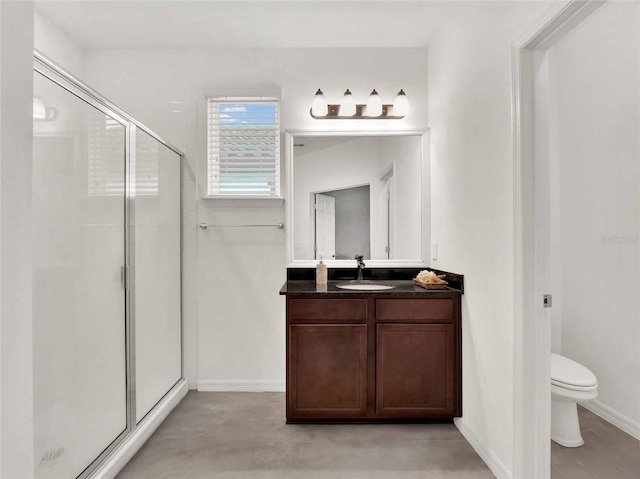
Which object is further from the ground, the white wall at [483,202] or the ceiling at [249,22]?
the ceiling at [249,22]

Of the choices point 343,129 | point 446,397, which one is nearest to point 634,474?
point 446,397

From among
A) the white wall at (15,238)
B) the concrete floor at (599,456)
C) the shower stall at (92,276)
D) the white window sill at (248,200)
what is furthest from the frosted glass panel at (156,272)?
the concrete floor at (599,456)

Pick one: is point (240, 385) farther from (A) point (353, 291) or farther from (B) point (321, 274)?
(A) point (353, 291)

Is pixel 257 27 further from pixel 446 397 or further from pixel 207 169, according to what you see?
pixel 446 397

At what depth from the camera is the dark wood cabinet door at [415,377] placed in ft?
7.71

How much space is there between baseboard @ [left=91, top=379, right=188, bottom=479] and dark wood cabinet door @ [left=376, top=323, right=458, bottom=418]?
53.6 inches

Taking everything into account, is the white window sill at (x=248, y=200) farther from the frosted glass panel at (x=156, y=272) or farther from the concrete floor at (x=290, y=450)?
the concrete floor at (x=290, y=450)

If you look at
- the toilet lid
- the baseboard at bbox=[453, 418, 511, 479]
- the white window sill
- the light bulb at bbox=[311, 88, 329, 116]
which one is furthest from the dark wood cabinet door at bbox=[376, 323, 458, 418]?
the light bulb at bbox=[311, 88, 329, 116]

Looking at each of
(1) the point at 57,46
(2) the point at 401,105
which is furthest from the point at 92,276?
(2) the point at 401,105

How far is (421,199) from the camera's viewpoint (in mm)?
2922

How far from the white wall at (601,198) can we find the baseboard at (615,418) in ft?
0.08

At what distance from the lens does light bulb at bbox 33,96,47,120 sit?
1370mm

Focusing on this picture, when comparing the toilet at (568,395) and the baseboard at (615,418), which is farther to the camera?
the baseboard at (615,418)

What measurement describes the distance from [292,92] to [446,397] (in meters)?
2.43
